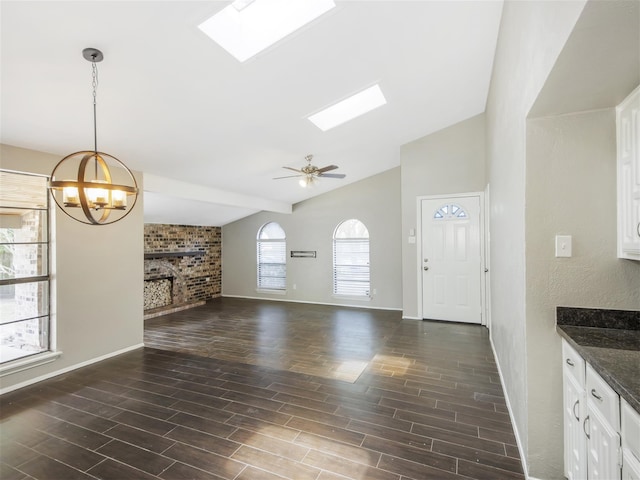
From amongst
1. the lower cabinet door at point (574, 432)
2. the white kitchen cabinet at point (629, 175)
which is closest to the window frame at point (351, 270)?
the lower cabinet door at point (574, 432)

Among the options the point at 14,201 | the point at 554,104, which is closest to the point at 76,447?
the point at 14,201

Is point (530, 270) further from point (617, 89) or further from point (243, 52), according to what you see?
point (243, 52)

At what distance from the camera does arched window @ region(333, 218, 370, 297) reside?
6.96 meters

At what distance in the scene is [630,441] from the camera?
→ 111cm

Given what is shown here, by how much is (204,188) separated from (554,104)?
483 centimetres

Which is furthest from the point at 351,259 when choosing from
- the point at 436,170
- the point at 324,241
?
the point at 436,170

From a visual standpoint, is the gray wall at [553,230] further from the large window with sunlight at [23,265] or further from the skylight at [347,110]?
the large window with sunlight at [23,265]

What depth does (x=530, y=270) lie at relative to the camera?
5.95 ft

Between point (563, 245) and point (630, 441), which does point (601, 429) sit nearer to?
point (630, 441)

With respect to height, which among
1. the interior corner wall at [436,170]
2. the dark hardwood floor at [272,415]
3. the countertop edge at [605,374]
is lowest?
the dark hardwood floor at [272,415]

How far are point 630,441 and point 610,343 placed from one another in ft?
1.76

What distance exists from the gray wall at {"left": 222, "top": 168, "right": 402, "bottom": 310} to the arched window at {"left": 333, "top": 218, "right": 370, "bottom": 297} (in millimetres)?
144

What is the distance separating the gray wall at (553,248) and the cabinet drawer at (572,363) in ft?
0.17

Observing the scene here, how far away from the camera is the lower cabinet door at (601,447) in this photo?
1.21 m
